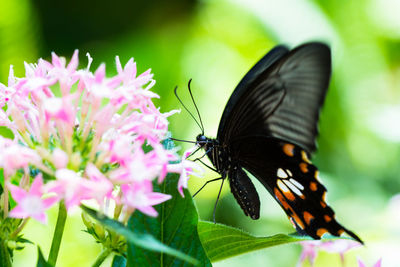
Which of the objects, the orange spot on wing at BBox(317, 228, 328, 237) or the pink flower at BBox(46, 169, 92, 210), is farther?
the orange spot on wing at BBox(317, 228, 328, 237)

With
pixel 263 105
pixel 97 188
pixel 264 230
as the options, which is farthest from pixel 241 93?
pixel 264 230

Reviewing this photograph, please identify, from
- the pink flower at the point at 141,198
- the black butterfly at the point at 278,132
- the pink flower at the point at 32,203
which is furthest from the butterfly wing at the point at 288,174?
the pink flower at the point at 32,203

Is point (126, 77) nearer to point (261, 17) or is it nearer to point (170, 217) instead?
point (170, 217)

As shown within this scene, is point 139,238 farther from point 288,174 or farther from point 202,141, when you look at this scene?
point 288,174

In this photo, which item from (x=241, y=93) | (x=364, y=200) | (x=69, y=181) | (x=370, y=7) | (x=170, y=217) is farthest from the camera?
(x=370, y=7)

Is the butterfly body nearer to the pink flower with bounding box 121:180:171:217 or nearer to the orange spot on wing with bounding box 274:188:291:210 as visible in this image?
the orange spot on wing with bounding box 274:188:291:210

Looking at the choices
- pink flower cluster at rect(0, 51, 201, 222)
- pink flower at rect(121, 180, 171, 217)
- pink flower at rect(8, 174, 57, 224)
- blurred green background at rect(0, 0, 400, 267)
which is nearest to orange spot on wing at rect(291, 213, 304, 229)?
pink flower cluster at rect(0, 51, 201, 222)
